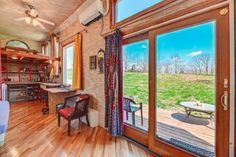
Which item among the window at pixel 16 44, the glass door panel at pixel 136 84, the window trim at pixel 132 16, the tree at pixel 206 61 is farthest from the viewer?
the window at pixel 16 44

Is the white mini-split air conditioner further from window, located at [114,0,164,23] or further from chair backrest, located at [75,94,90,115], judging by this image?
chair backrest, located at [75,94,90,115]

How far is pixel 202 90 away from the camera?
172 cm

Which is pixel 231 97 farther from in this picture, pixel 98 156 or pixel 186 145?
pixel 98 156

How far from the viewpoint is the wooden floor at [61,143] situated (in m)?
2.07

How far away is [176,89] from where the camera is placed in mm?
2012

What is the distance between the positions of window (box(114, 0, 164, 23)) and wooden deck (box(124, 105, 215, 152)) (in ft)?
5.62

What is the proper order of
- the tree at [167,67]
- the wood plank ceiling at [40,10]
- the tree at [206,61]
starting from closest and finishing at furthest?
the tree at [206,61], the tree at [167,67], the wood plank ceiling at [40,10]

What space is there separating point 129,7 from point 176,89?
5.82 ft

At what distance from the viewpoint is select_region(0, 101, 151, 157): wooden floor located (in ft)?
6.81

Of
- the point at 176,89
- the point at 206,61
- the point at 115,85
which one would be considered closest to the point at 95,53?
the point at 115,85

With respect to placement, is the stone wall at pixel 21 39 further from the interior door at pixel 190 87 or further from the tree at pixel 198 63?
the tree at pixel 198 63

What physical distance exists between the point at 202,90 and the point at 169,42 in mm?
821

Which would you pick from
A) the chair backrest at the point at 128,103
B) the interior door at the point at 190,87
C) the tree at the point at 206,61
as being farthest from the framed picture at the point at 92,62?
the tree at the point at 206,61

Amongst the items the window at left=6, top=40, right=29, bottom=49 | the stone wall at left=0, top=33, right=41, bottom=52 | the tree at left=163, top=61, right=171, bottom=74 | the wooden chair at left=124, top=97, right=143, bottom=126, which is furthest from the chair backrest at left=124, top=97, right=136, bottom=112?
the window at left=6, top=40, right=29, bottom=49
